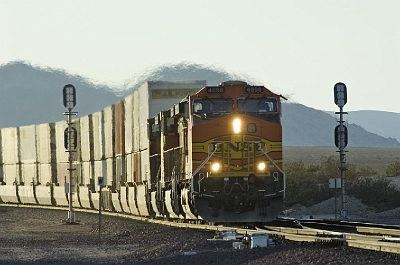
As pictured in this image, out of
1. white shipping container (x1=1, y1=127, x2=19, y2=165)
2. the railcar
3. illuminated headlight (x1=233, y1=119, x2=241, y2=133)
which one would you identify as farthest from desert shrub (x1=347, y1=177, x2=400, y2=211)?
white shipping container (x1=1, y1=127, x2=19, y2=165)

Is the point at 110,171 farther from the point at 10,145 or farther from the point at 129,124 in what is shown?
the point at 10,145

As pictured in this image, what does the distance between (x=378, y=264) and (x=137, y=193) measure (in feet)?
66.0

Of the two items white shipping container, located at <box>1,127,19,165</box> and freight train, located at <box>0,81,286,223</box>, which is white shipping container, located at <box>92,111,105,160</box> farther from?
white shipping container, located at <box>1,127,19,165</box>

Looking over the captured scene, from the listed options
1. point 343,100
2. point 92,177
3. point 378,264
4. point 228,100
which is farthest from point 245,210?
point 92,177

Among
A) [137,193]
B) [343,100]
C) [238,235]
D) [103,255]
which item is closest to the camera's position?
[103,255]

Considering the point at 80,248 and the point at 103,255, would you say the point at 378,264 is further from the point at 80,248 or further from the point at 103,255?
the point at 80,248

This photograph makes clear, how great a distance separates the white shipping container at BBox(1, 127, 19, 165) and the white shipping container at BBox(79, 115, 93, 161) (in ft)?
33.3

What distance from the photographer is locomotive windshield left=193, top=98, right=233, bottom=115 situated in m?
24.0

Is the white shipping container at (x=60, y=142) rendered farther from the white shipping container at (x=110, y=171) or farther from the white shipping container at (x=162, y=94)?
the white shipping container at (x=162, y=94)

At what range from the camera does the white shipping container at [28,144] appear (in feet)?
177

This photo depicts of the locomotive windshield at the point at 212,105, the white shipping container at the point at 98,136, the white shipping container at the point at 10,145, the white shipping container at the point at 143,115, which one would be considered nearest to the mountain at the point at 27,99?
the white shipping container at the point at 10,145

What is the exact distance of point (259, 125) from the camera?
23625mm

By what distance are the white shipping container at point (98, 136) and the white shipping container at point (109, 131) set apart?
1.95 ft

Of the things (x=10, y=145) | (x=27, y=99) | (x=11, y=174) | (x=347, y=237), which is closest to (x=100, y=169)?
(x=11, y=174)
